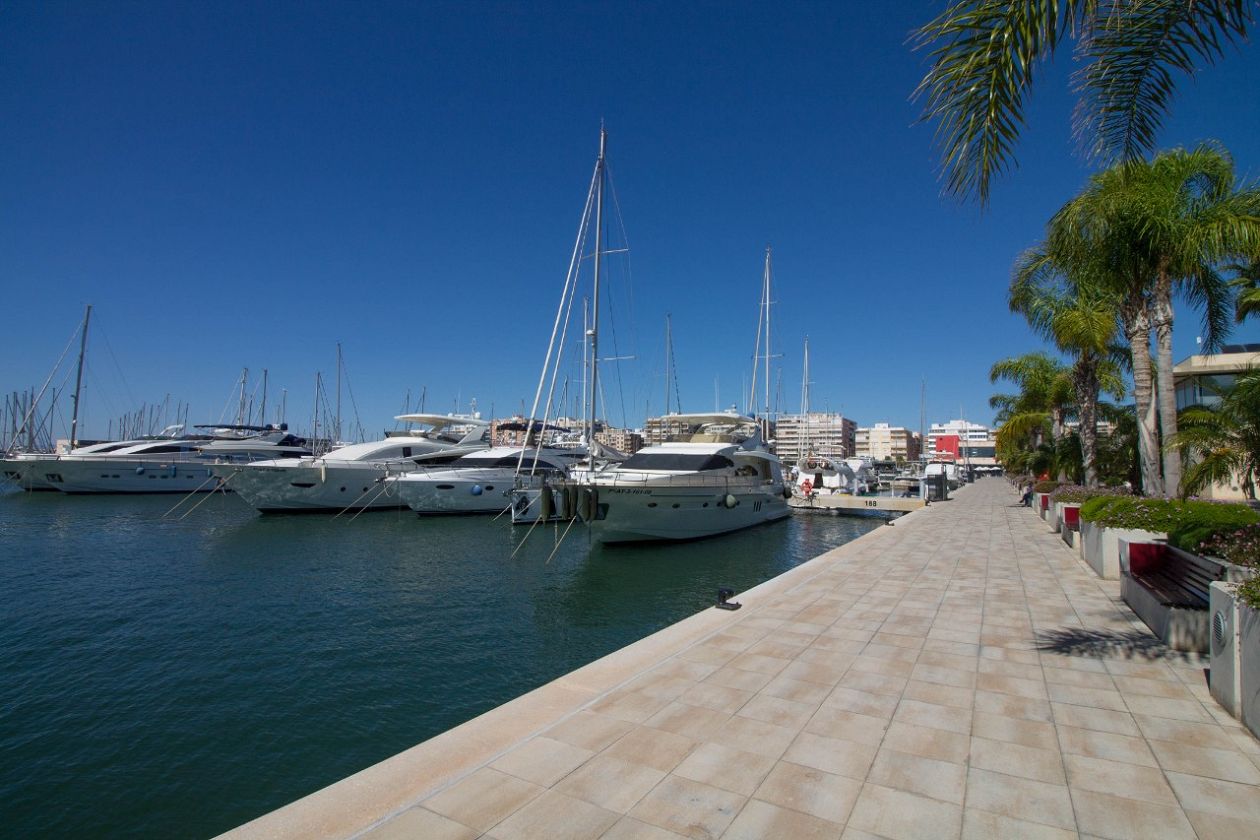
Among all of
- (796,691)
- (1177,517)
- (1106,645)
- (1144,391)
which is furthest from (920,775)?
(1144,391)

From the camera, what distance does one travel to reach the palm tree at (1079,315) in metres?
13.9

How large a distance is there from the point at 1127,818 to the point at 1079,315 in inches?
612

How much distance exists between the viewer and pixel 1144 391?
40.7ft

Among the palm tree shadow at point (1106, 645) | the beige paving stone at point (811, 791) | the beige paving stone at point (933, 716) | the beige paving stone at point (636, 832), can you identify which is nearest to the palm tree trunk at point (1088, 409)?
the palm tree shadow at point (1106, 645)

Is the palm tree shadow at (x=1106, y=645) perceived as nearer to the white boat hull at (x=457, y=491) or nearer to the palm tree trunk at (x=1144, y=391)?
the palm tree trunk at (x=1144, y=391)

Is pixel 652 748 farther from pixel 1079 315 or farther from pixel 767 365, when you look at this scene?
pixel 767 365

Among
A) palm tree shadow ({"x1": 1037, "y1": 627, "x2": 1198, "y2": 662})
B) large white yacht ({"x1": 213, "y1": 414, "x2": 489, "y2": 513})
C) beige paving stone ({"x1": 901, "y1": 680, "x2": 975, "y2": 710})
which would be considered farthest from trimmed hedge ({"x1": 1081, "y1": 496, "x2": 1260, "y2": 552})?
large white yacht ({"x1": 213, "y1": 414, "x2": 489, "y2": 513})

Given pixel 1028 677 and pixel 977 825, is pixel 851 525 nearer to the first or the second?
pixel 1028 677

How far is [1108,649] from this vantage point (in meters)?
6.56

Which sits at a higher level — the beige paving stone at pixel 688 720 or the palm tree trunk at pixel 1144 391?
the palm tree trunk at pixel 1144 391

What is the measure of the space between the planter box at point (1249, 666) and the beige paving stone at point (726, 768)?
3.54 metres

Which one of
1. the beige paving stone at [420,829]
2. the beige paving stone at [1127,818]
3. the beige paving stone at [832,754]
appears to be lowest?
the beige paving stone at [832,754]

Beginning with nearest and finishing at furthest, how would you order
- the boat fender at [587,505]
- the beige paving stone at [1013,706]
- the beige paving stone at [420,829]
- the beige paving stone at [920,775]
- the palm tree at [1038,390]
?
1. the beige paving stone at [420,829]
2. the beige paving stone at [920,775]
3. the beige paving stone at [1013,706]
4. the boat fender at [587,505]
5. the palm tree at [1038,390]

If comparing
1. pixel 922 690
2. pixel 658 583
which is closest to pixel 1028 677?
pixel 922 690
